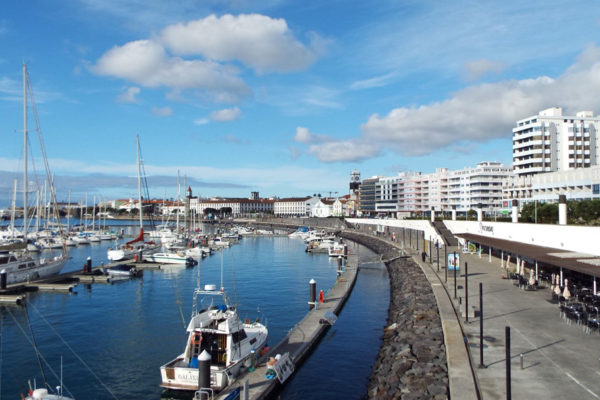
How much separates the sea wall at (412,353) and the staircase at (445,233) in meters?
30.8

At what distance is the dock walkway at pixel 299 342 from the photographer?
20.5 meters

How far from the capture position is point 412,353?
23.2 metres

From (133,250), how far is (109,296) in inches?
1096

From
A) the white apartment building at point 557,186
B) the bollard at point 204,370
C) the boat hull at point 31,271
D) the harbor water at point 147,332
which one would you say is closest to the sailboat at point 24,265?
the boat hull at point 31,271

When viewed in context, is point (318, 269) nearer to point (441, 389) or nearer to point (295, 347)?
point (295, 347)

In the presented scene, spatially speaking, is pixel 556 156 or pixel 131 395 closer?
pixel 131 395

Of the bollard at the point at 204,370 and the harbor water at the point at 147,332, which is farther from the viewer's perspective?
the harbor water at the point at 147,332

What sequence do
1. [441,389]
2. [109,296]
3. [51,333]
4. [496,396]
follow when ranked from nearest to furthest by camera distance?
[496,396], [441,389], [51,333], [109,296]

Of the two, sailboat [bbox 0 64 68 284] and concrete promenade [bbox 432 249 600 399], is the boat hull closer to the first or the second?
sailboat [bbox 0 64 68 284]

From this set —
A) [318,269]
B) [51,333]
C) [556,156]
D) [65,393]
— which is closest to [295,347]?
[65,393]

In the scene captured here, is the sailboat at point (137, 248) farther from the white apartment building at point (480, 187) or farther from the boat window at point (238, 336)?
the white apartment building at point (480, 187)

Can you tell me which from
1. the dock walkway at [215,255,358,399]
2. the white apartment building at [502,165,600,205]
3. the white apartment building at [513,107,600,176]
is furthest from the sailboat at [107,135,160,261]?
the white apartment building at [513,107,600,176]

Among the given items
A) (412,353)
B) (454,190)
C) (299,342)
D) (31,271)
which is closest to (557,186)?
(454,190)

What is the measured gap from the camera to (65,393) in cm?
2297
